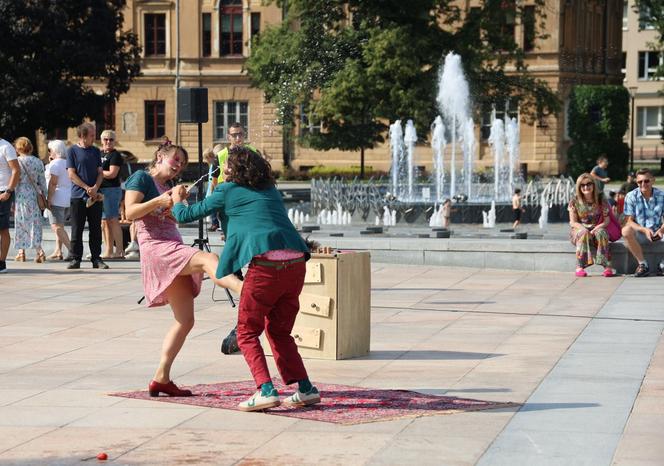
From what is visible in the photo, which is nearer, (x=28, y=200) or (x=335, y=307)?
(x=335, y=307)

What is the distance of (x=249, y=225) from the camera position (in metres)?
8.23

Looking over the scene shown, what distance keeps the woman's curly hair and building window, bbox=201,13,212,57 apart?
180ft

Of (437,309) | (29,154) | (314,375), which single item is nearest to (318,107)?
(29,154)

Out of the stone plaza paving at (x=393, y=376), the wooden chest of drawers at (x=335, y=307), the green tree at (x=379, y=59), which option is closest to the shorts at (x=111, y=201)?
the stone plaza paving at (x=393, y=376)

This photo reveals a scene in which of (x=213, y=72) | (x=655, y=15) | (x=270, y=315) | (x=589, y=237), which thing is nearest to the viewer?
(x=270, y=315)

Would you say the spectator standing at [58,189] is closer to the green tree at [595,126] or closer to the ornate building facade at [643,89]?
the green tree at [595,126]

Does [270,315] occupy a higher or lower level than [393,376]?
higher

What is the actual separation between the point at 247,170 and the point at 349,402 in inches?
62.5

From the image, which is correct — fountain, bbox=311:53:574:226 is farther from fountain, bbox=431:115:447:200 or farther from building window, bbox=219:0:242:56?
building window, bbox=219:0:242:56

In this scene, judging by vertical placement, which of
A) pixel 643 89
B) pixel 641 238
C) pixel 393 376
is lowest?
pixel 393 376

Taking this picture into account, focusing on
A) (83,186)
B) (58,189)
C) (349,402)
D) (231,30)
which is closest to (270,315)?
(349,402)

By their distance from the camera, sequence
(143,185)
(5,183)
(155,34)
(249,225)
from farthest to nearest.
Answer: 1. (155,34)
2. (5,183)
3. (143,185)
4. (249,225)

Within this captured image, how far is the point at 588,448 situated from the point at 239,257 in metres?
2.29

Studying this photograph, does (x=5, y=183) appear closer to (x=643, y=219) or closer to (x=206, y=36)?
(x=643, y=219)
